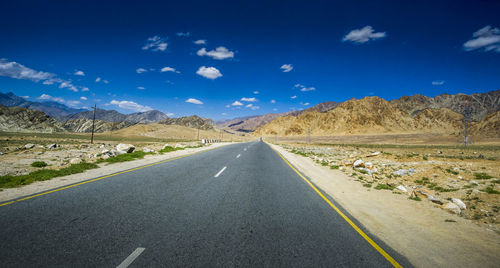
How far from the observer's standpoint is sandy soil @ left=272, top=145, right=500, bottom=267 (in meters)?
3.42

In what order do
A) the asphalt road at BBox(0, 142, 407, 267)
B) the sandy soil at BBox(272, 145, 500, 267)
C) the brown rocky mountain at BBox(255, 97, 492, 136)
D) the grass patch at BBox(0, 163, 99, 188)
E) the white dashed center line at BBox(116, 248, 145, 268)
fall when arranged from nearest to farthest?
the white dashed center line at BBox(116, 248, 145, 268), the asphalt road at BBox(0, 142, 407, 267), the sandy soil at BBox(272, 145, 500, 267), the grass patch at BBox(0, 163, 99, 188), the brown rocky mountain at BBox(255, 97, 492, 136)

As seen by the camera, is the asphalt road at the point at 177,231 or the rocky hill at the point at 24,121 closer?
the asphalt road at the point at 177,231

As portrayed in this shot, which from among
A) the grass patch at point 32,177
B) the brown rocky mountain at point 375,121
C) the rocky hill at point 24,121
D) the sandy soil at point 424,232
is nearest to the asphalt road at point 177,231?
the sandy soil at point 424,232

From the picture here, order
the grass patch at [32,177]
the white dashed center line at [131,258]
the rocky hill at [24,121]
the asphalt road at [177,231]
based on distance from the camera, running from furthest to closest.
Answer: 1. the rocky hill at [24,121]
2. the grass patch at [32,177]
3. the asphalt road at [177,231]
4. the white dashed center line at [131,258]

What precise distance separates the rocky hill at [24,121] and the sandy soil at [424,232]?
167810 millimetres

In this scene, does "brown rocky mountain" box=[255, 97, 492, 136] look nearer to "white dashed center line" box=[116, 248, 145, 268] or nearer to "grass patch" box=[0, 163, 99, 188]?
"grass patch" box=[0, 163, 99, 188]

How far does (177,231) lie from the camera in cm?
374

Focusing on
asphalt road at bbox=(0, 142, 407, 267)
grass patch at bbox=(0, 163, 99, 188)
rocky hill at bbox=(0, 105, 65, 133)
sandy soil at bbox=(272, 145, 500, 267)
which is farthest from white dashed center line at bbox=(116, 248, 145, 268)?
rocky hill at bbox=(0, 105, 65, 133)

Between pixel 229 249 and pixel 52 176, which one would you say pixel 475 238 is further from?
pixel 52 176

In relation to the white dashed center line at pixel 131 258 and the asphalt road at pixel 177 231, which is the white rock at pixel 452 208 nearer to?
the asphalt road at pixel 177 231

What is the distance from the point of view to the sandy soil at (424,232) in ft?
11.2

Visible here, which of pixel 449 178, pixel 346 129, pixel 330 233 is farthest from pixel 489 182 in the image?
pixel 346 129

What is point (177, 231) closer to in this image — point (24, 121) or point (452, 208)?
point (452, 208)

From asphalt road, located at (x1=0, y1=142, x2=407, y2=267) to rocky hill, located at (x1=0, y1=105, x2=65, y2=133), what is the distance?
536 ft
